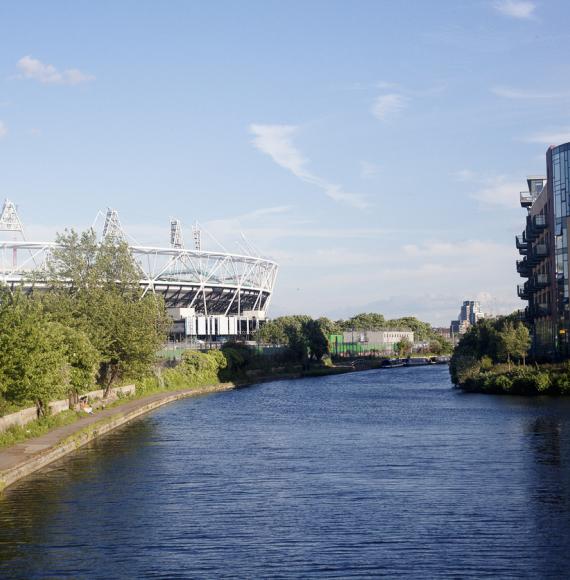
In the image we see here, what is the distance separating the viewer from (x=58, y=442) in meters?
38.5

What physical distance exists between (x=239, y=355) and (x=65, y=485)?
3254 inches

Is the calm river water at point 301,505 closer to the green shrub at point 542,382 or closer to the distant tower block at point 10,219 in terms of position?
the green shrub at point 542,382

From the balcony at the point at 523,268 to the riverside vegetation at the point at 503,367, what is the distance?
662 centimetres

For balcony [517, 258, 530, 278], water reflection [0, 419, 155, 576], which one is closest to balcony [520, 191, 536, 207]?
balcony [517, 258, 530, 278]

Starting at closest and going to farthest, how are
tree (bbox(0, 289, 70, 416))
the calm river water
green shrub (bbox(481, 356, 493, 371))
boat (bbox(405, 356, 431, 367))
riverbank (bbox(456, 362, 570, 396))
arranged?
the calm river water → tree (bbox(0, 289, 70, 416)) → riverbank (bbox(456, 362, 570, 396)) → green shrub (bbox(481, 356, 493, 371)) → boat (bbox(405, 356, 431, 367))

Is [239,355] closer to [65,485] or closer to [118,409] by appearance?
[118,409]

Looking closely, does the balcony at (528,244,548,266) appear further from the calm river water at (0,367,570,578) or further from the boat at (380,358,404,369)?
the boat at (380,358,404,369)

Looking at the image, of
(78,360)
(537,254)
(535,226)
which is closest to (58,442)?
(78,360)

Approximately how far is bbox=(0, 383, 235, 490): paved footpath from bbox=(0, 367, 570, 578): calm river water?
1.88 ft

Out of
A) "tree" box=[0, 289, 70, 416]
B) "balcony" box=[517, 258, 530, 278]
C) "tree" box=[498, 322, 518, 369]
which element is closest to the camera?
"tree" box=[0, 289, 70, 416]

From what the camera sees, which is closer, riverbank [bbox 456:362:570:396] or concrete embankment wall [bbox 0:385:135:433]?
concrete embankment wall [bbox 0:385:135:433]

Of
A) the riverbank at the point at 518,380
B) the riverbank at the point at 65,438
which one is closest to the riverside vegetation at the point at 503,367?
the riverbank at the point at 518,380

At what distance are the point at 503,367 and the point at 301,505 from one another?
2354 inches

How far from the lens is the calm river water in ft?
67.9
